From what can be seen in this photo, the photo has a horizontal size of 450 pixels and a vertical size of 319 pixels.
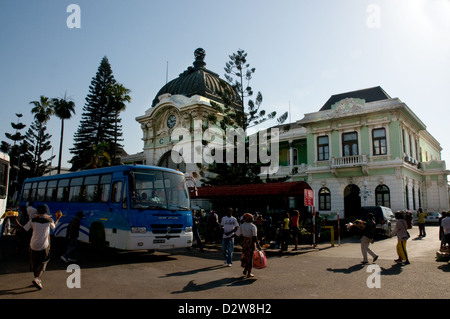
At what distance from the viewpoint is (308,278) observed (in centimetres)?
780

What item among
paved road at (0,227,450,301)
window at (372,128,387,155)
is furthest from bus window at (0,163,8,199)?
window at (372,128,387,155)

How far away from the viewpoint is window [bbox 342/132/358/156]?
29438 millimetres

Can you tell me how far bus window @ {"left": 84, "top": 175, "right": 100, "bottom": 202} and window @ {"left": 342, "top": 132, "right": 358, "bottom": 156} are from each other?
78.0ft

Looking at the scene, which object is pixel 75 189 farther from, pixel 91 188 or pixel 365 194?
pixel 365 194

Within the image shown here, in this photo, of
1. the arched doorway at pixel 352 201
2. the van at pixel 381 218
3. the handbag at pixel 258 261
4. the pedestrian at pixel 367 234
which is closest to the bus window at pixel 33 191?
the handbag at pixel 258 261

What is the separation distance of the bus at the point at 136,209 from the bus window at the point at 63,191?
159 centimetres

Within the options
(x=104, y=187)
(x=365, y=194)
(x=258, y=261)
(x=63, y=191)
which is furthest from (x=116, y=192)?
(x=365, y=194)

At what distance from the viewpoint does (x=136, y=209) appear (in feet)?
32.0

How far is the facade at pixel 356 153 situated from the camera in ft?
90.1
